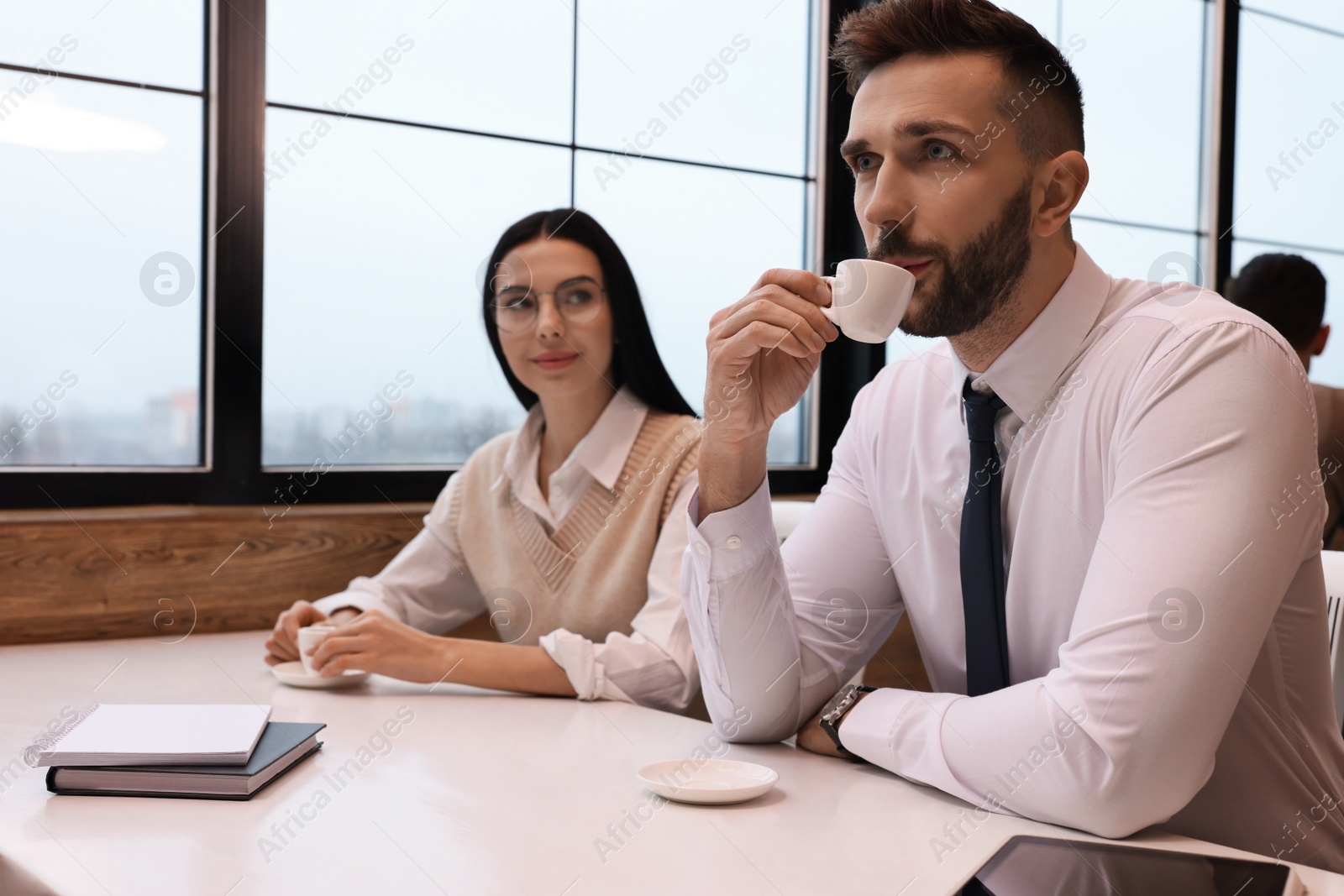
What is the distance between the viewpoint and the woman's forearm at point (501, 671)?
1.56m

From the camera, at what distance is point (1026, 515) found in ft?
4.04

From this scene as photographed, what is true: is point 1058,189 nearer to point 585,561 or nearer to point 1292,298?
point 585,561

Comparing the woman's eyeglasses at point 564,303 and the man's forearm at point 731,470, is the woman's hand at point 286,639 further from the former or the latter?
the man's forearm at point 731,470

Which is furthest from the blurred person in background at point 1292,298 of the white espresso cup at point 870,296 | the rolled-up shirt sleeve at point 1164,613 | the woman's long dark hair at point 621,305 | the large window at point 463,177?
the white espresso cup at point 870,296

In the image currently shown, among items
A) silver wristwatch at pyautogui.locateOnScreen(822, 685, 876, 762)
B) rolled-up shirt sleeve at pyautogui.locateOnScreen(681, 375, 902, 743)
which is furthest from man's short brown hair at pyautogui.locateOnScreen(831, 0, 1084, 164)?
silver wristwatch at pyautogui.locateOnScreen(822, 685, 876, 762)

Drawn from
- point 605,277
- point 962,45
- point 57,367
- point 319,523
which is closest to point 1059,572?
point 962,45

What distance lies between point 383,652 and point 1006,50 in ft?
3.84

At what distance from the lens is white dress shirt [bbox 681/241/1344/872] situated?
973 mm

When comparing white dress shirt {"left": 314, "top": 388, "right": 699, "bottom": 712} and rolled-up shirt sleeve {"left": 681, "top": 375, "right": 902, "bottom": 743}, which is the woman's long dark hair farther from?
rolled-up shirt sleeve {"left": 681, "top": 375, "right": 902, "bottom": 743}

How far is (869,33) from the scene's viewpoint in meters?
1.30

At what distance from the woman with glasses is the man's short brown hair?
802 mm

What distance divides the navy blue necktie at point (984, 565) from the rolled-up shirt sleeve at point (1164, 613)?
14cm

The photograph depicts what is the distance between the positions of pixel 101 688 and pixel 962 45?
1.48 m

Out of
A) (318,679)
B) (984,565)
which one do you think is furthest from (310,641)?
(984,565)
